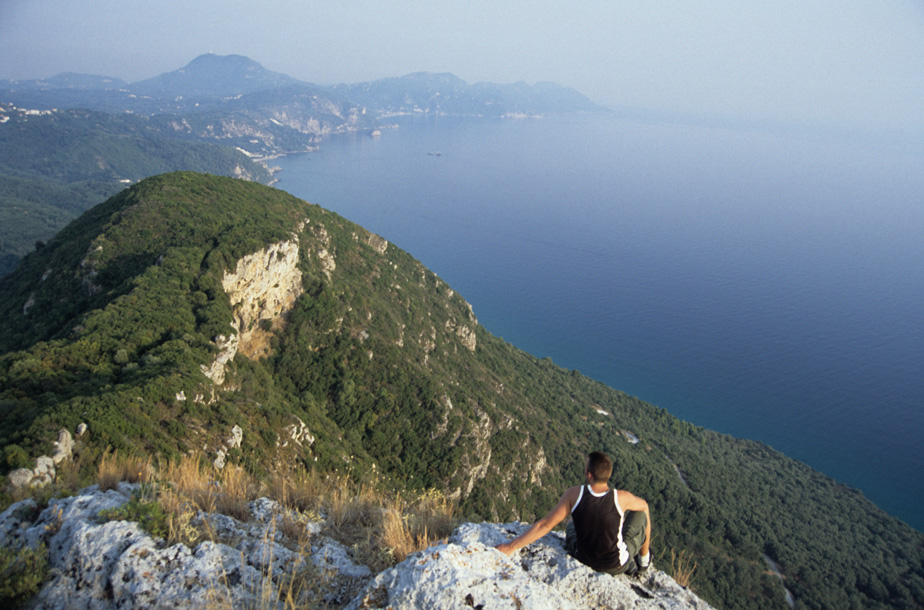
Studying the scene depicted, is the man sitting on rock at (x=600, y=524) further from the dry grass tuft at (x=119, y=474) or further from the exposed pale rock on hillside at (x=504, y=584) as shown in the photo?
the dry grass tuft at (x=119, y=474)

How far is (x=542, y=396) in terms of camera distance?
179 ft

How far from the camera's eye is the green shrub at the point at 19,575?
12.3ft

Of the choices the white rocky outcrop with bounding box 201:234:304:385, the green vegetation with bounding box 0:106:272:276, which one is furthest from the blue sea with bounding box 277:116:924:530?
the green vegetation with bounding box 0:106:272:276

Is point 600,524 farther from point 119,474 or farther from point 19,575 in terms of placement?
point 119,474

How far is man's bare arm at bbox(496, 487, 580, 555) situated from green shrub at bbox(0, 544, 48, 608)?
4.23 meters

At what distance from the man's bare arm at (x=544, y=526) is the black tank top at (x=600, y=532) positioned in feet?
0.29

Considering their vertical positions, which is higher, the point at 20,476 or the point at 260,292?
the point at 20,476

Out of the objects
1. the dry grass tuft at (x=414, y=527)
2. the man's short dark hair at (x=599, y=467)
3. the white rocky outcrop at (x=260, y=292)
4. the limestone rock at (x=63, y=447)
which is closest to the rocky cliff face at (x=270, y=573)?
the dry grass tuft at (x=414, y=527)

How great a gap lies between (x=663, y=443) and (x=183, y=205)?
59.8 meters

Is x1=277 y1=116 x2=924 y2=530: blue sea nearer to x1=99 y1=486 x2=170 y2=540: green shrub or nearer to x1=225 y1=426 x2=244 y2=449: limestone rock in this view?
x1=225 y1=426 x2=244 y2=449: limestone rock

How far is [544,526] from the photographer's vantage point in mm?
4863

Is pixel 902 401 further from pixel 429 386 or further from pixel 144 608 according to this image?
pixel 144 608

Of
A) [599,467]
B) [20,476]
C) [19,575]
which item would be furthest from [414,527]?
[20,476]

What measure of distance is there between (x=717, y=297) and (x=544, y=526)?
111 metres
